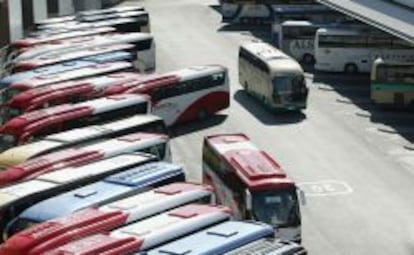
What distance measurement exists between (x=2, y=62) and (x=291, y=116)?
68.2 ft

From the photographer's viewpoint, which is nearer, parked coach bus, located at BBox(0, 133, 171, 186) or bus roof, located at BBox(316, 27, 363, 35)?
parked coach bus, located at BBox(0, 133, 171, 186)

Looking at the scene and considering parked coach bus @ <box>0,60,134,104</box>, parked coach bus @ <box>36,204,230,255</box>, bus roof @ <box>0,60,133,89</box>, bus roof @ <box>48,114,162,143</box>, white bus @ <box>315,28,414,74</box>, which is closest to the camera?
parked coach bus @ <box>36,204,230,255</box>

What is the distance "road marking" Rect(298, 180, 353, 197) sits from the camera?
117 feet

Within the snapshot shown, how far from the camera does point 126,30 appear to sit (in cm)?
6316

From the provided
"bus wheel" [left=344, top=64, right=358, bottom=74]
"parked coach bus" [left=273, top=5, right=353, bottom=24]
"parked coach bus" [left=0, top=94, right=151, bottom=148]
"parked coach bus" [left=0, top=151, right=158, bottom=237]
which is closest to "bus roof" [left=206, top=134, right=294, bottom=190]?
"parked coach bus" [left=0, top=151, right=158, bottom=237]

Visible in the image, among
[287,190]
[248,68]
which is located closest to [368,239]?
[287,190]

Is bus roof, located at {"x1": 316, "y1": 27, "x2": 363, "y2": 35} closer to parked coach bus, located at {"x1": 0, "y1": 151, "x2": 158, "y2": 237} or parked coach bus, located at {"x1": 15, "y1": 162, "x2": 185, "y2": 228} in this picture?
parked coach bus, located at {"x1": 0, "y1": 151, "x2": 158, "y2": 237}

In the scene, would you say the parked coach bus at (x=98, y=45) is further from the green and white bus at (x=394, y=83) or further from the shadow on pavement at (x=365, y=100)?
the green and white bus at (x=394, y=83)

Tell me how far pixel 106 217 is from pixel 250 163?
664 centimetres

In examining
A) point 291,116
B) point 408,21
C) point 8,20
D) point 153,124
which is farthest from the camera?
point 8,20

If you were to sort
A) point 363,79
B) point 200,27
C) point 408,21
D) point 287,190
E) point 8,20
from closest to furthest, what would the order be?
point 287,190, point 408,21, point 363,79, point 8,20, point 200,27

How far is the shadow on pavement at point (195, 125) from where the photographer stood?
148 feet

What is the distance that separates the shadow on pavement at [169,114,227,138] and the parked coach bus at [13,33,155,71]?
978cm

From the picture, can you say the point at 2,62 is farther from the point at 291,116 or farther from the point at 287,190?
the point at 287,190
